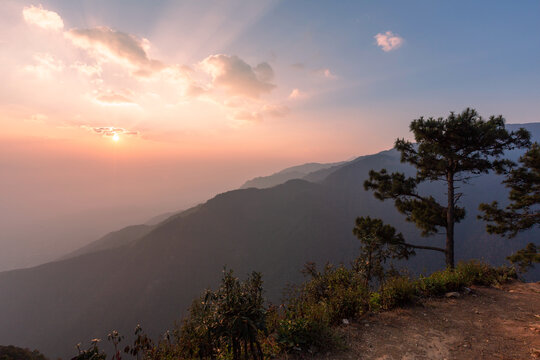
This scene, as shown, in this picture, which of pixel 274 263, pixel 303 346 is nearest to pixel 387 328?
pixel 303 346

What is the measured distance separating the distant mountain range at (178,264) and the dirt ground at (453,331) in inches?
3142

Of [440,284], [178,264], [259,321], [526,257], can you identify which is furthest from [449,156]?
[178,264]

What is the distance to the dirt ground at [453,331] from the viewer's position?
4.63 m

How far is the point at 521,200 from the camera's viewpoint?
1321 cm

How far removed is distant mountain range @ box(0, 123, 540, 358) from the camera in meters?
95.4

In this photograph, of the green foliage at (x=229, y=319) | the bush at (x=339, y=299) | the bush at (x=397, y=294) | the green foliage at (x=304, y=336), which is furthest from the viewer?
the bush at (x=397, y=294)

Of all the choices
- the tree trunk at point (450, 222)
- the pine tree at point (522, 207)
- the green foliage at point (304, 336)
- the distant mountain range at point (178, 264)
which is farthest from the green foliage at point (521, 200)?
the distant mountain range at point (178, 264)

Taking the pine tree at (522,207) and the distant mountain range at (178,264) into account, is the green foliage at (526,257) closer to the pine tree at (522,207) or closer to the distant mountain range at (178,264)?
the pine tree at (522,207)

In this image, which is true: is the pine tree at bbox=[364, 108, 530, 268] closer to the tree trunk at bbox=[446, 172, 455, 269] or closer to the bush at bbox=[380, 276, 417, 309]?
the tree trunk at bbox=[446, 172, 455, 269]

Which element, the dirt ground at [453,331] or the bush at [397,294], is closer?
the dirt ground at [453,331]

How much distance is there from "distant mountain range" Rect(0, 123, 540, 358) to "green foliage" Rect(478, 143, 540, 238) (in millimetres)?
75167

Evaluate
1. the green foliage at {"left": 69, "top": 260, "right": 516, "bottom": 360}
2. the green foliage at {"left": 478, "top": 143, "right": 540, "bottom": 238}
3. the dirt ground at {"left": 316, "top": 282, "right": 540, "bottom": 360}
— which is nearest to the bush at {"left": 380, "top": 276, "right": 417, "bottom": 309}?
the green foliage at {"left": 69, "top": 260, "right": 516, "bottom": 360}

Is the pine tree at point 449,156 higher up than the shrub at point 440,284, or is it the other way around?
the pine tree at point 449,156

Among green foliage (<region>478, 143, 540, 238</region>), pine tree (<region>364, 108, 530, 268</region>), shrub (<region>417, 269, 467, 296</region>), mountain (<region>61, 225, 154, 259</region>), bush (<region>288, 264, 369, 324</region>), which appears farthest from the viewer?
mountain (<region>61, 225, 154, 259</region>)
